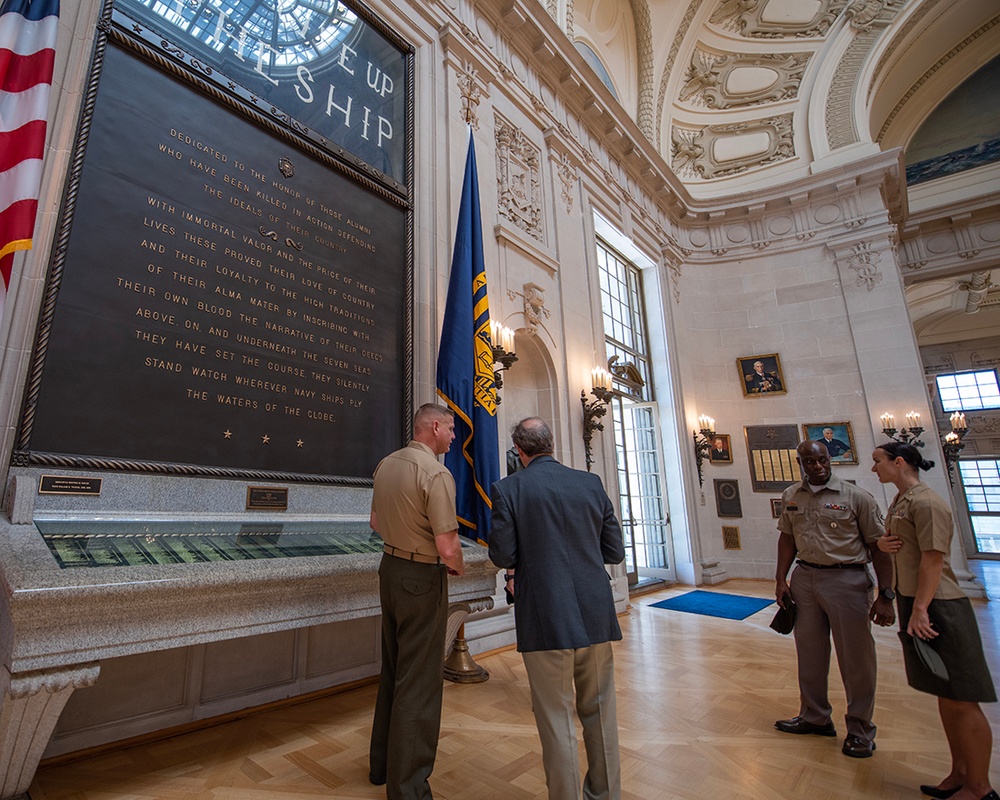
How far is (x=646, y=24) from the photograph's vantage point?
10453mm

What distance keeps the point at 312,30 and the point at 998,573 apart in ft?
47.8

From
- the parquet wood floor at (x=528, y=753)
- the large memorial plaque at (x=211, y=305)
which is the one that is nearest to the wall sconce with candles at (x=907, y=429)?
the parquet wood floor at (x=528, y=753)

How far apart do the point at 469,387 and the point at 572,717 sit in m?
2.65

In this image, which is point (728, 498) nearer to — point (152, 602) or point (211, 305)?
point (211, 305)

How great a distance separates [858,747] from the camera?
240 centimetres

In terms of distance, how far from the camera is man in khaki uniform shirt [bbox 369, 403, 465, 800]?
195cm

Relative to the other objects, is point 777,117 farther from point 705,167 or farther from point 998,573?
point 998,573

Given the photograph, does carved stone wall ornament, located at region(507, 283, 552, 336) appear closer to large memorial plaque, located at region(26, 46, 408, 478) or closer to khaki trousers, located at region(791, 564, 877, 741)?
large memorial plaque, located at region(26, 46, 408, 478)

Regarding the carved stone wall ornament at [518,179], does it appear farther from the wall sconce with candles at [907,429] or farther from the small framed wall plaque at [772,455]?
the wall sconce with candles at [907,429]

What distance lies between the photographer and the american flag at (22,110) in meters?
2.27

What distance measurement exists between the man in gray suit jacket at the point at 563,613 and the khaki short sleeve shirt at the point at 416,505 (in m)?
0.20

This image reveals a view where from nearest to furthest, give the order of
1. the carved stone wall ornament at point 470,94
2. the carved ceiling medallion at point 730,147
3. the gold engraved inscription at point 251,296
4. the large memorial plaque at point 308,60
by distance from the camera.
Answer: the gold engraved inscription at point 251,296 < the large memorial plaque at point 308,60 < the carved stone wall ornament at point 470,94 < the carved ceiling medallion at point 730,147

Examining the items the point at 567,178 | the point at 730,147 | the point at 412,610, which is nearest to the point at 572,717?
the point at 412,610

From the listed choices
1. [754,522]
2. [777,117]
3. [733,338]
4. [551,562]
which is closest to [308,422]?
[551,562]
